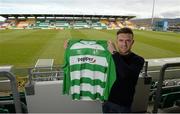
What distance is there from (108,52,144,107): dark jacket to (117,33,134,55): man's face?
0.16 feet

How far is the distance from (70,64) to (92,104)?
0.62m

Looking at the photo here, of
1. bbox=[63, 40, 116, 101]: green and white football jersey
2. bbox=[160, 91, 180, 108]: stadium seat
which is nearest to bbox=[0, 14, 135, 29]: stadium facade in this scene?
bbox=[160, 91, 180, 108]: stadium seat

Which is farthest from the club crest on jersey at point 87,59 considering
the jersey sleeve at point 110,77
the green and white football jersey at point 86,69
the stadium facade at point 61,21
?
the stadium facade at point 61,21

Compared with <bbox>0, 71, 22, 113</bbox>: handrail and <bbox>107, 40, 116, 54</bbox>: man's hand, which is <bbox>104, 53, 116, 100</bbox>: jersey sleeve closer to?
<bbox>107, 40, 116, 54</bbox>: man's hand

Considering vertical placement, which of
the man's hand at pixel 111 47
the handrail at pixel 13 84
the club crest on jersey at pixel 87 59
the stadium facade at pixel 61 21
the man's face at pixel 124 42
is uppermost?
the man's face at pixel 124 42

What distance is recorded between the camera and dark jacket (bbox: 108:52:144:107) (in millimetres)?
1921

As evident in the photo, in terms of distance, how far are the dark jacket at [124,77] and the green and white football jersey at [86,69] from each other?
4.2 inches

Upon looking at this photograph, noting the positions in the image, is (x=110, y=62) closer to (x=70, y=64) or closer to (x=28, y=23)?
(x=70, y=64)

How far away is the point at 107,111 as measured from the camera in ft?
6.61

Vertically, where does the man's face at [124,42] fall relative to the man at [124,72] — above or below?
above

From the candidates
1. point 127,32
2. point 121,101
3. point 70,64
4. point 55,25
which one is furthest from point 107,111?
point 55,25

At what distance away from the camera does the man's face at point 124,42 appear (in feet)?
6.32

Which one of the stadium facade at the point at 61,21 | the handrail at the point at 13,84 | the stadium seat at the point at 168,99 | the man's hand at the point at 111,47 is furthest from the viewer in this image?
the stadium facade at the point at 61,21

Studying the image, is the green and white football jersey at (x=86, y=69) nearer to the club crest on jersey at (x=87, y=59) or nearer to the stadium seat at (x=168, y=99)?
the club crest on jersey at (x=87, y=59)
